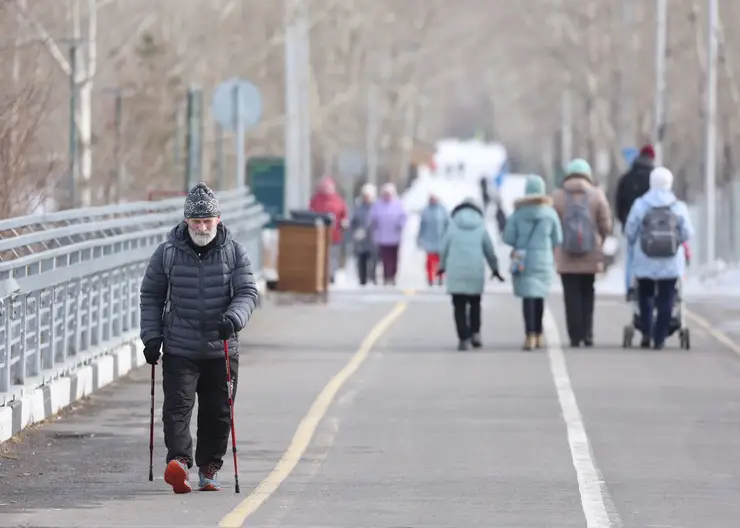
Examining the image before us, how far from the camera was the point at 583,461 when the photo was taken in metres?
14.1

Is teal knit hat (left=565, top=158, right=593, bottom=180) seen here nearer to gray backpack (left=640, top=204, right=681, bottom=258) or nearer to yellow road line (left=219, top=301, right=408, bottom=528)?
gray backpack (left=640, top=204, right=681, bottom=258)

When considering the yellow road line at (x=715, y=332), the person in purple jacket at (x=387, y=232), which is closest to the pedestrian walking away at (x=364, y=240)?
the person in purple jacket at (x=387, y=232)

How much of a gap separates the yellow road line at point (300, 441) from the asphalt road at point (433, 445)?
0.03 m

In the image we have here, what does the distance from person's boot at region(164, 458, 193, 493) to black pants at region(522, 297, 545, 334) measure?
403 inches

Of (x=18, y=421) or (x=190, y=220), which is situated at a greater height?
(x=190, y=220)

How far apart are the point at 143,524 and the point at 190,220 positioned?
1.85 metres

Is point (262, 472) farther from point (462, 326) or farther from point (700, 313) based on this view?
point (700, 313)

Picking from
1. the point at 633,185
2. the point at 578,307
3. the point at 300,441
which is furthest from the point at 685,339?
the point at 300,441

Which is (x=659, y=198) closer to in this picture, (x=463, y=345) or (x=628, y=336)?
(x=628, y=336)

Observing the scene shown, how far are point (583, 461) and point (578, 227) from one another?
29.8 feet

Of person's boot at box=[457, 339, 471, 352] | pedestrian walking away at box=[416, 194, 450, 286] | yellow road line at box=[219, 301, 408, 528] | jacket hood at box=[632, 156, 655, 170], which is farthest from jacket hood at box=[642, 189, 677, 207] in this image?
pedestrian walking away at box=[416, 194, 450, 286]

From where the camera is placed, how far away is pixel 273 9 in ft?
275

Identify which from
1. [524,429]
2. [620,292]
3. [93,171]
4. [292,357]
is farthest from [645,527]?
[93,171]

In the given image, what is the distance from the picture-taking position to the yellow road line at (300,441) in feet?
38.9
